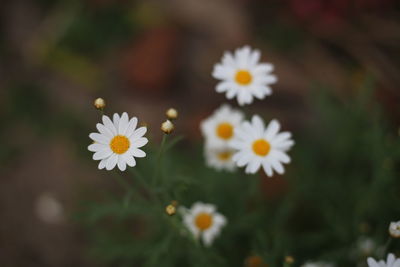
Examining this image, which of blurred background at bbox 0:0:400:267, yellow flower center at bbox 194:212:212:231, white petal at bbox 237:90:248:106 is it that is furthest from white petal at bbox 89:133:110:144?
blurred background at bbox 0:0:400:267

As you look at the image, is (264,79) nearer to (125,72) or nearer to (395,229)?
(395,229)

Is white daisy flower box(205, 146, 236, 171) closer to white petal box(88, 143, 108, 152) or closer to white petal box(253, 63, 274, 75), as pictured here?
white petal box(253, 63, 274, 75)

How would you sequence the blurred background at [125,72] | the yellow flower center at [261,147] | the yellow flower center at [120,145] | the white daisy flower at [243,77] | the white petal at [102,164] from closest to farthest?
the white petal at [102,164] < the yellow flower center at [120,145] < the yellow flower center at [261,147] < the white daisy flower at [243,77] < the blurred background at [125,72]

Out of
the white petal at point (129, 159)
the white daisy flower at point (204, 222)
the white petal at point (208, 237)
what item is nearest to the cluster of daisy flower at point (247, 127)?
the white daisy flower at point (204, 222)

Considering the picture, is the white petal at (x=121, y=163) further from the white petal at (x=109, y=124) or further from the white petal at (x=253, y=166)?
the white petal at (x=253, y=166)

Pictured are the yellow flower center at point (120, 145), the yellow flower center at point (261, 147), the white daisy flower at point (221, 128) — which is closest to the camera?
the yellow flower center at point (120, 145)

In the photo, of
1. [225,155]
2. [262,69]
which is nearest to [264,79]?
[262,69]

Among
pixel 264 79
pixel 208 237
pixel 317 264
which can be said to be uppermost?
pixel 264 79
